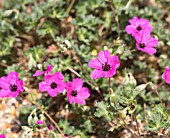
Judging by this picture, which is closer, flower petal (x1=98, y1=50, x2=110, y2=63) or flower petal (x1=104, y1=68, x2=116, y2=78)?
flower petal (x1=104, y1=68, x2=116, y2=78)

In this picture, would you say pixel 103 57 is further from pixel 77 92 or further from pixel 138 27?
pixel 138 27

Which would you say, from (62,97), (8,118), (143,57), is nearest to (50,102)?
(62,97)

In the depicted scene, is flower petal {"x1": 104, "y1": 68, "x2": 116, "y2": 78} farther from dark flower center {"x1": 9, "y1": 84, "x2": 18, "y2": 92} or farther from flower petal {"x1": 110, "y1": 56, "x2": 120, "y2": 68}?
dark flower center {"x1": 9, "y1": 84, "x2": 18, "y2": 92}

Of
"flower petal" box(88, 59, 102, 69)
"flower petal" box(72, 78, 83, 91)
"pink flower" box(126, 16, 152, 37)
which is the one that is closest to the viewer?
"flower petal" box(88, 59, 102, 69)

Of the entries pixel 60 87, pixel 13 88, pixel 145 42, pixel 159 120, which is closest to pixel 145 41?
pixel 145 42

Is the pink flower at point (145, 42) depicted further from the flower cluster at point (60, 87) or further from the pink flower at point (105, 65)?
the flower cluster at point (60, 87)

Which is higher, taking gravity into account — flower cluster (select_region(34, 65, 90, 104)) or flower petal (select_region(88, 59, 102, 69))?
flower petal (select_region(88, 59, 102, 69))

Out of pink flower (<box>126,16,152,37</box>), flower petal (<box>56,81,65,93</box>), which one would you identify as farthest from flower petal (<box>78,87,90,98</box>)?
pink flower (<box>126,16,152,37</box>)

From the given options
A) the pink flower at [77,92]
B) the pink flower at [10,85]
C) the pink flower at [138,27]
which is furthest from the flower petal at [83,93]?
the pink flower at [138,27]

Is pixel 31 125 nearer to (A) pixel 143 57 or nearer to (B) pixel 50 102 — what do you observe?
(B) pixel 50 102
